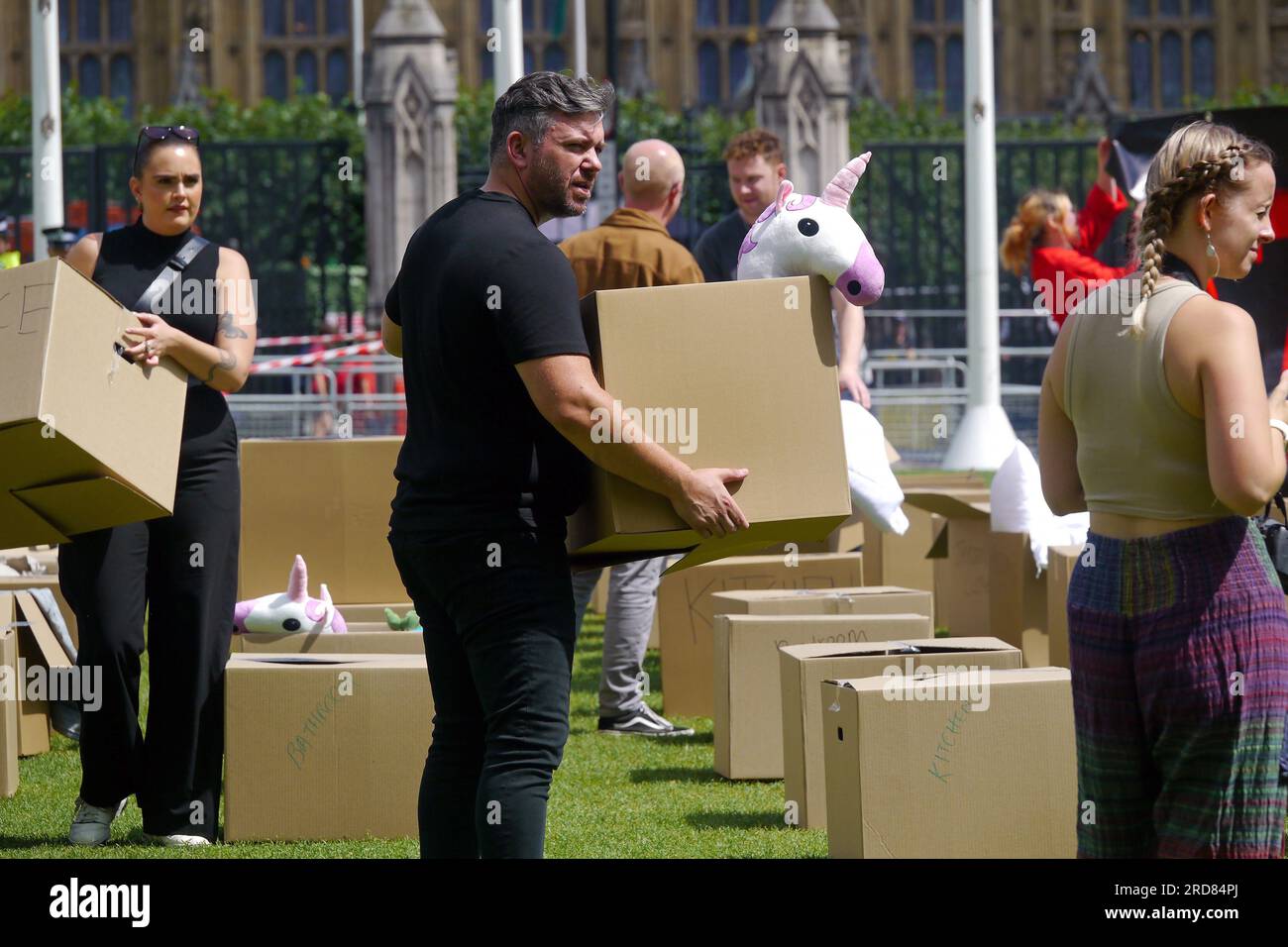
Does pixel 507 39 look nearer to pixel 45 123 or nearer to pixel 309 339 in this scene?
pixel 45 123

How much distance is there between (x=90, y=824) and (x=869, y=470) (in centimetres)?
270

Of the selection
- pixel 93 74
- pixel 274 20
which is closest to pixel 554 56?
pixel 274 20

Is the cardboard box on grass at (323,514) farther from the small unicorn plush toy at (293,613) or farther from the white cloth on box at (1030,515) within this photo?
the white cloth on box at (1030,515)

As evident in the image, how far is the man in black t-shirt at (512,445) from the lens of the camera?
346 centimetres

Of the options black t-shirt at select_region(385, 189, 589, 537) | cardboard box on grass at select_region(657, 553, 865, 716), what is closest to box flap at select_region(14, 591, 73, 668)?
cardboard box on grass at select_region(657, 553, 865, 716)

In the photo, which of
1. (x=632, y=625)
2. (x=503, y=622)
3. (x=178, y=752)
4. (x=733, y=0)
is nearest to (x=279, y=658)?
(x=178, y=752)

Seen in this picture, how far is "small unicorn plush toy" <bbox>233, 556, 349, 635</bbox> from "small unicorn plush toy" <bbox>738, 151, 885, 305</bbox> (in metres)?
1.86

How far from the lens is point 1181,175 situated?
3.25 metres

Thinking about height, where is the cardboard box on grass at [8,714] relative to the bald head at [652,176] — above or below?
below

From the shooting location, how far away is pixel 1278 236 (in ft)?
20.6

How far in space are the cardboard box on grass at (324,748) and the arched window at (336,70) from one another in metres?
43.5

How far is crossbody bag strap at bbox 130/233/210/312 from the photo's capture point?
4949mm

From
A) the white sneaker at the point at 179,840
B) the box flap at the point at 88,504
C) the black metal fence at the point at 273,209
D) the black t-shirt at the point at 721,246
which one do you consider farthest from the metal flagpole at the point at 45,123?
the box flap at the point at 88,504

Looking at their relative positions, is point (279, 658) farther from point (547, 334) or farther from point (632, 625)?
point (547, 334)
